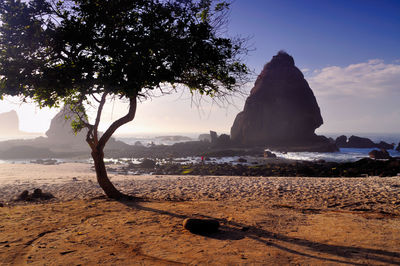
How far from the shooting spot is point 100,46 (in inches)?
343

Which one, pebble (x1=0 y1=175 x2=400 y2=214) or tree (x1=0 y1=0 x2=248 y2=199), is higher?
tree (x1=0 y1=0 x2=248 y2=199)

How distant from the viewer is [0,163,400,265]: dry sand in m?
5.02

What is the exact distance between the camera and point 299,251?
17.4ft

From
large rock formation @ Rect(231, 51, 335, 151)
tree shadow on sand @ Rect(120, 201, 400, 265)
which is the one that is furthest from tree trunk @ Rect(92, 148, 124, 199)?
large rock formation @ Rect(231, 51, 335, 151)

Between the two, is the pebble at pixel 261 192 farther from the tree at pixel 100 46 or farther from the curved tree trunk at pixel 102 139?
the tree at pixel 100 46

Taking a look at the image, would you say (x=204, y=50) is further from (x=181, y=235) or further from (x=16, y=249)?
(x=16, y=249)

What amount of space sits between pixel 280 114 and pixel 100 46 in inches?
2614

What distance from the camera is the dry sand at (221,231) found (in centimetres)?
502

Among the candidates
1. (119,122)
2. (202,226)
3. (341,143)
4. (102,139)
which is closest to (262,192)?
(202,226)

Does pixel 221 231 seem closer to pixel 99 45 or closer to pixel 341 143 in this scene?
pixel 99 45

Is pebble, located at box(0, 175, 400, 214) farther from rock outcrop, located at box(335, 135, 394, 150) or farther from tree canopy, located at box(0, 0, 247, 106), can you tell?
rock outcrop, located at box(335, 135, 394, 150)

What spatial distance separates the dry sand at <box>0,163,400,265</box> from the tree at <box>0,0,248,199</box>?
13.7 feet

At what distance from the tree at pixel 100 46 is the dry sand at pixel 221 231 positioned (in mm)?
4188

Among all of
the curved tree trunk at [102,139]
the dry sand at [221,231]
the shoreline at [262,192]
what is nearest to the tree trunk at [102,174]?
the curved tree trunk at [102,139]
